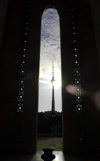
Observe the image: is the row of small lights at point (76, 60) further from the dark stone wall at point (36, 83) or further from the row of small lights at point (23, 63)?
the row of small lights at point (23, 63)

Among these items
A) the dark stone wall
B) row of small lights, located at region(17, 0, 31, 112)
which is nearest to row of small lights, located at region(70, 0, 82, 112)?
the dark stone wall

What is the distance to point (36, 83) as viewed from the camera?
6.84 m

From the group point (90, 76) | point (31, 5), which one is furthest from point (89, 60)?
point (31, 5)

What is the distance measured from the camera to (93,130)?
6156 mm

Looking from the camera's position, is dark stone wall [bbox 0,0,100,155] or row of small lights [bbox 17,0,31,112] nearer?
dark stone wall [bbox 0,0,100,155]

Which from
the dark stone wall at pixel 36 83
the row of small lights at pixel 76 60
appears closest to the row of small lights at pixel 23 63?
Result: the dark stone wall at pixel 36 83

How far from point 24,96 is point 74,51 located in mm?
3113

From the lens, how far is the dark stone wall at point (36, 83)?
6.17 metres

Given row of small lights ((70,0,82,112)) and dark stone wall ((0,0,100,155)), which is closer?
dark stone wall ((0,0,100,155))

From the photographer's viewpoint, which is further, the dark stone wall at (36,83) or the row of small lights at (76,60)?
the row of small lights at (76,60)

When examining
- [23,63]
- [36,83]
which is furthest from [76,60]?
[23,63]

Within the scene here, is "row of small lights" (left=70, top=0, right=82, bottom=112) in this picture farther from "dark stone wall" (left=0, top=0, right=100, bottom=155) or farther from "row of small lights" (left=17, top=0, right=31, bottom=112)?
"row of small lights" (left=17, top=0, right=31, bottom=112)

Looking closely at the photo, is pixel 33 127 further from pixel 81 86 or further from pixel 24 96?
pixel 81 86

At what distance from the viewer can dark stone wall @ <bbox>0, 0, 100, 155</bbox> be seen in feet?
20.2
